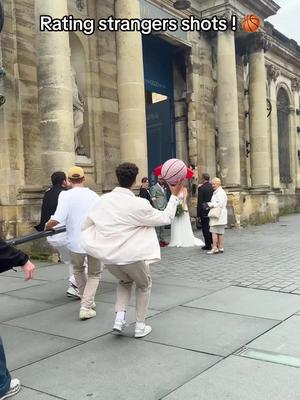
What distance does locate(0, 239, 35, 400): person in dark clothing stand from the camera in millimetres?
3029

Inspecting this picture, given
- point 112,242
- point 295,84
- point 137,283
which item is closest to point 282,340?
point 137,283

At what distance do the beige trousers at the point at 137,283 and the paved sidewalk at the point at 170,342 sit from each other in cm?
30

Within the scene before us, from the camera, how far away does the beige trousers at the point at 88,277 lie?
534 centimetres

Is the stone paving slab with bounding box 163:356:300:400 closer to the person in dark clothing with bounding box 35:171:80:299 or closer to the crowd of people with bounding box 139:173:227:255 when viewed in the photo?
the person in dark clothing with bounding box 35:171:80:299

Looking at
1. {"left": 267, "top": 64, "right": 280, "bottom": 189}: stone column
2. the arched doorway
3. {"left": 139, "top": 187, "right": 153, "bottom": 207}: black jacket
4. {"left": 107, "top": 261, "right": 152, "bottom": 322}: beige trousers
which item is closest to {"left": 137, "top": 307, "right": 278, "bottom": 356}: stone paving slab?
{"left": 107, "top": 261, "right": 152, "bottom": 322}: beige trousers

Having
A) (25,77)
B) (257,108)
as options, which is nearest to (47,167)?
(25,77)

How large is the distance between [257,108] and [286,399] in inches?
683

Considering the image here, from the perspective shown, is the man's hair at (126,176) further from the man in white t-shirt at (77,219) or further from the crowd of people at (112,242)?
the man in white t-shirt at (77,219)

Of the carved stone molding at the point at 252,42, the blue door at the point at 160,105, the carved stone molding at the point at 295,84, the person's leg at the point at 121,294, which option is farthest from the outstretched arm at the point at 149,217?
the carved stone molding at the point at 295,84

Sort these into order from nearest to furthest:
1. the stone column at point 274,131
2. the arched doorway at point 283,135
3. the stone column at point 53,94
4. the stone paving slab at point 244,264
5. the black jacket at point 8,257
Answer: the black jacket at point 8,257 < the stone paving slab at point 244,264 < the stone column at point 53,94 < the stone column at point 274,131 < the arched doorway at point 283,135

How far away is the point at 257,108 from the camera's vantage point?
19359mm

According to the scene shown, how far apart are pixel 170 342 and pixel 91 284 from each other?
1.36 m

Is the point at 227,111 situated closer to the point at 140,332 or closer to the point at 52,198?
the point at 52,198

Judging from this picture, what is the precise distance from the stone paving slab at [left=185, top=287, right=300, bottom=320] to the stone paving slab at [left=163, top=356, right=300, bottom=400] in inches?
58.8
